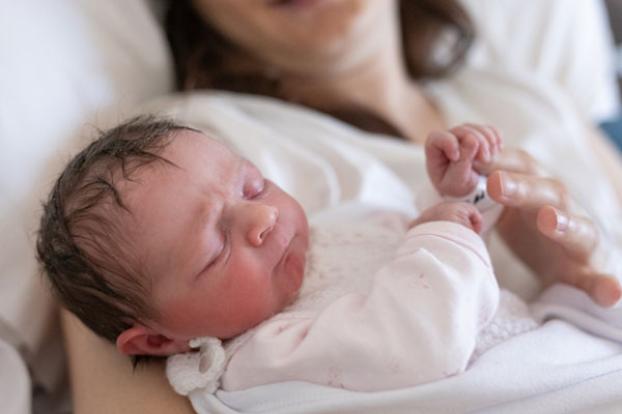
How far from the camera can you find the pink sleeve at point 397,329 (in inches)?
30.1

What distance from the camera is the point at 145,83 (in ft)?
4.59

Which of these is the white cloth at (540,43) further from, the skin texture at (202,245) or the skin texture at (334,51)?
the skin texture at (202,245)

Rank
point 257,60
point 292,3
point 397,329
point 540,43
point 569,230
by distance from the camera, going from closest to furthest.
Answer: point 397,329
point 569,230
point 292,3
point 257,60
point 540,43

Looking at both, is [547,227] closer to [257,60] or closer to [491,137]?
[491,137]

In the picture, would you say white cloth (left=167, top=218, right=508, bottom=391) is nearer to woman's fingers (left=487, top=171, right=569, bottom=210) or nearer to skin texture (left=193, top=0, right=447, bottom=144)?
woman's fingers (left=487, top=171, right=569, bottom=210)

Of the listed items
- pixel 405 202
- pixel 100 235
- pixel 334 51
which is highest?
pixel 100 235

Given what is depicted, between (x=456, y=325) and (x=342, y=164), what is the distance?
53 cm

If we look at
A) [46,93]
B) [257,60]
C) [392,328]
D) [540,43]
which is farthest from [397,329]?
[540,43]

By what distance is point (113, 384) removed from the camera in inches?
35.7

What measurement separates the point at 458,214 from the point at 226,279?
259 mm

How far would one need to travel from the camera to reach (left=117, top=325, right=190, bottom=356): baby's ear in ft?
2.74

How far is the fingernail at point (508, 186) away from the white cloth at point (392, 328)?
70 mm

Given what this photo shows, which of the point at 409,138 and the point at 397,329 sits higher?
the point at 397,329

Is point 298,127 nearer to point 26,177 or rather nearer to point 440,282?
point 26,177
